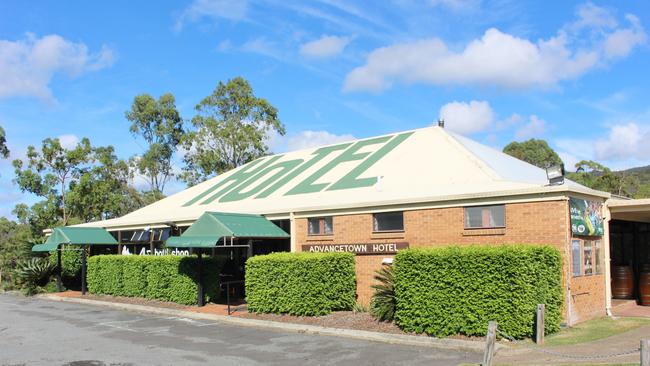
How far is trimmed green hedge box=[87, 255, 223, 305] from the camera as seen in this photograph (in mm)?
20172

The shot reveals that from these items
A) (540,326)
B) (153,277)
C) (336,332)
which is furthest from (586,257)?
(153,277)

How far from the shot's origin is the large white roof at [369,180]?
16.4 meters

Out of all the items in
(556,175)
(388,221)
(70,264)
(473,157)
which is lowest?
(70,264)

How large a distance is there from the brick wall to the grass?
38cm

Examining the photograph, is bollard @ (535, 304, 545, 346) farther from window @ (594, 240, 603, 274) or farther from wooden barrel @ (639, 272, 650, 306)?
wooden barrel @ (639, 272, 650, 306)

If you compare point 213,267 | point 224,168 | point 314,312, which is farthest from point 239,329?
point 224,168

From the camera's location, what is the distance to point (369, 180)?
1977cm

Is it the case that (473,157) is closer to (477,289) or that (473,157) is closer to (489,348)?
(477,289)

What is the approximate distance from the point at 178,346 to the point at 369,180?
8980 mm

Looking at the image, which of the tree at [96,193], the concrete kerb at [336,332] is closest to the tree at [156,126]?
the tree at [96,193]

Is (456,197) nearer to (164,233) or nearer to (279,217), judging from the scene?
(279,217)

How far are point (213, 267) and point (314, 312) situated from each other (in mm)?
5290

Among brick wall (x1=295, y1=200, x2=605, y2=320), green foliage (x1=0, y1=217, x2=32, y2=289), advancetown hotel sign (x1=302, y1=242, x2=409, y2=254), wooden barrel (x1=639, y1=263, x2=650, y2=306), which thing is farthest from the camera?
green foliage (x1=0, y1=217, x2=32, y2=289)

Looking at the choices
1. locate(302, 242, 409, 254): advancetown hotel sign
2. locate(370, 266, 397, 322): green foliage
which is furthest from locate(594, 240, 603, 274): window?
locate(370, 266, 397, 322): green foliage
